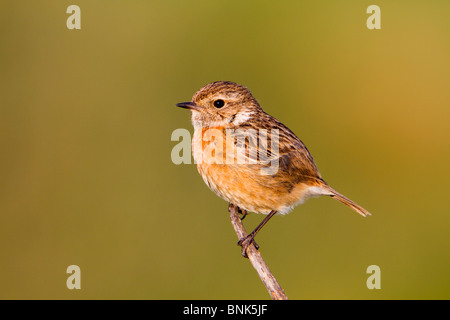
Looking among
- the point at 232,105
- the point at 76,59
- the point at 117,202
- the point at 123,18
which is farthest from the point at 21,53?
the point at 232,105

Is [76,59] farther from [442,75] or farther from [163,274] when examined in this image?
[442,75]

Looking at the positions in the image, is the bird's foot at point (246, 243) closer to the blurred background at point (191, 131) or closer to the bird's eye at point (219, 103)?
the bird's eye at point (219, 103)

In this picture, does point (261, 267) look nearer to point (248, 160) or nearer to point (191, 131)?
point (248, 160)

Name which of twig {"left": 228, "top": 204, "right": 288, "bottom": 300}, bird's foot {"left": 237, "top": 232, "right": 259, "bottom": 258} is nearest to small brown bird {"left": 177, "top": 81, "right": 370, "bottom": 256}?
bird's foot {"left": 237, "top": 232, "right": 259, "bottom": 258}

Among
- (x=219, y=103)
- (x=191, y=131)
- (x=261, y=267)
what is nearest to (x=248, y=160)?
(x=219, y=103)

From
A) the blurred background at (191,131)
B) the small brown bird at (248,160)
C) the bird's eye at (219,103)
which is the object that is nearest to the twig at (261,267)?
the small brown bird at (248,160)

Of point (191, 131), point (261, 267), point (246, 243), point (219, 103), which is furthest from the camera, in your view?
point (191, 131)

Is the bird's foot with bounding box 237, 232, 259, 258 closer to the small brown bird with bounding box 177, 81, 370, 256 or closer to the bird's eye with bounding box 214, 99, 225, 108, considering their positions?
the small brown bird with bounding box 177, 81, 370, 256
